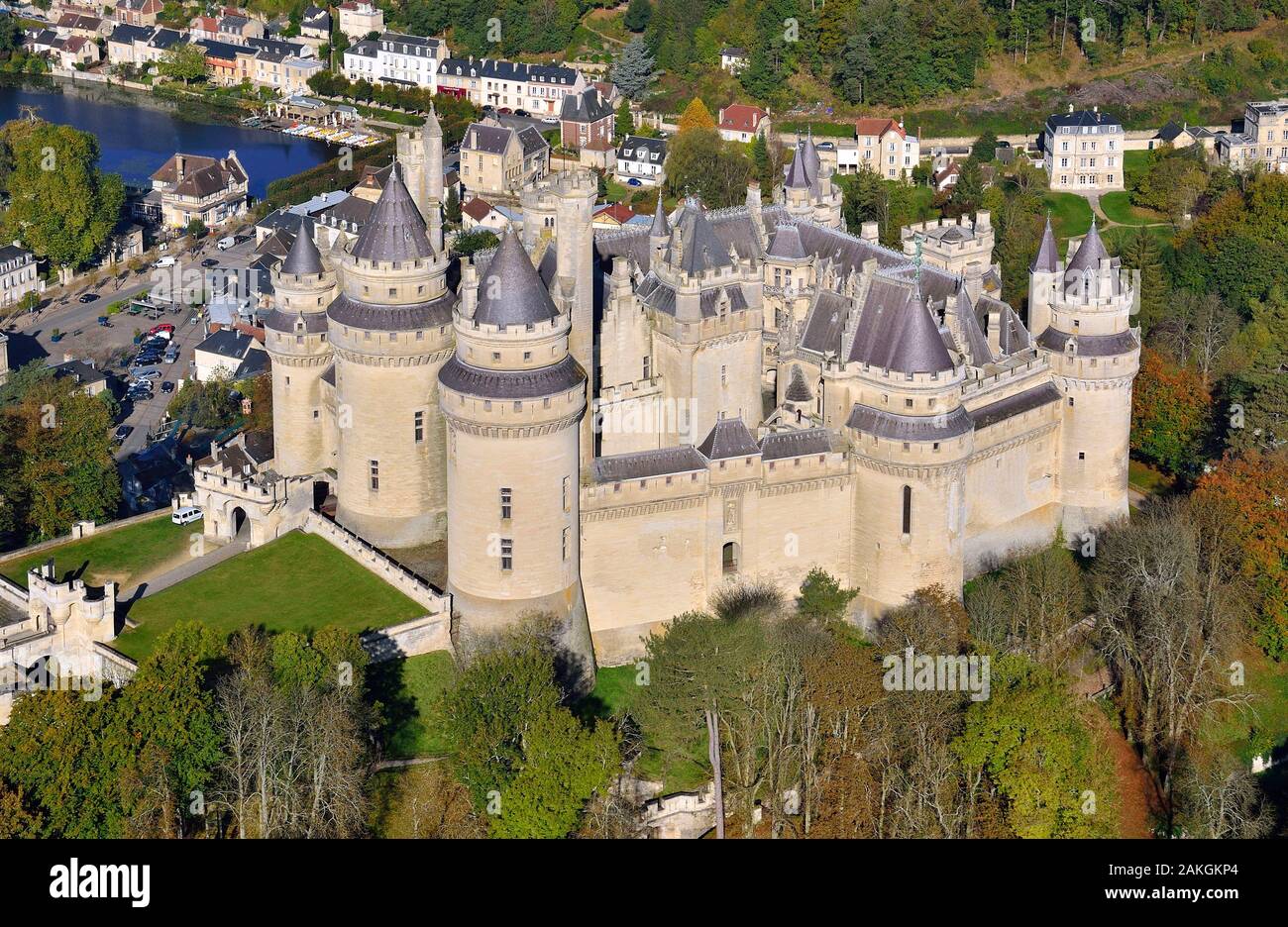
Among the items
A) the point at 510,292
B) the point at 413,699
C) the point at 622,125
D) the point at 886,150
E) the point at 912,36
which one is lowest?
the point at 413,699

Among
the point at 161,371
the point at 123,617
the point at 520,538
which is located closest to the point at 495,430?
the point at 520,538

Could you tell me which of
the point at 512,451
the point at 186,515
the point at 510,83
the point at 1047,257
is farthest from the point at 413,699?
the point at 510,83

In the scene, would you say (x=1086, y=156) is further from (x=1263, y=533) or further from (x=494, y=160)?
(x=1263, y=533)

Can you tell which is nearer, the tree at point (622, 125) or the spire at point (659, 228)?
the spire at point (659, 228)

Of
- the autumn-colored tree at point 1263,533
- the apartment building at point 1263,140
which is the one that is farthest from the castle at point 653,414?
the apartment building at point 1263,140

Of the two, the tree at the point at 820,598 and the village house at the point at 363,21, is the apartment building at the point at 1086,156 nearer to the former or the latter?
the tree at the point at 820,598

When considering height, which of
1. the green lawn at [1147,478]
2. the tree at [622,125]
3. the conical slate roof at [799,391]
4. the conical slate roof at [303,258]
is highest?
the conical slate roof at [303,258]

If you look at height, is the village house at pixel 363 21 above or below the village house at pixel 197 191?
above

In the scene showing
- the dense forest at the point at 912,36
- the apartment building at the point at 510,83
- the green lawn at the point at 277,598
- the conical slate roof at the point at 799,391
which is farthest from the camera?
the apartment building at the point at 510,83
